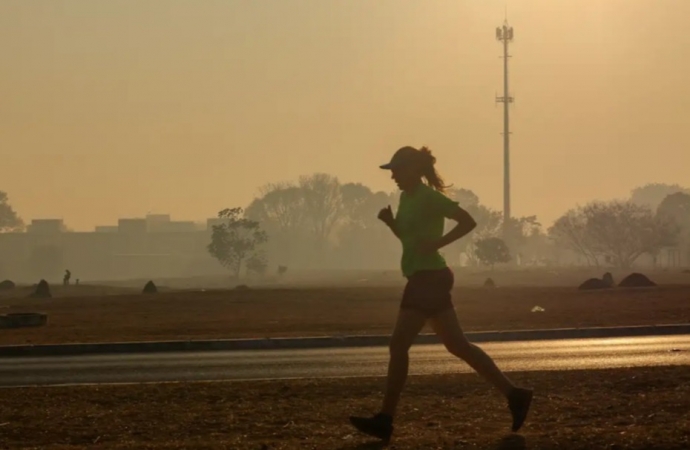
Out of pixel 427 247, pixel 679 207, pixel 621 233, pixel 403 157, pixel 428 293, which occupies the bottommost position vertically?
pixel 428 293

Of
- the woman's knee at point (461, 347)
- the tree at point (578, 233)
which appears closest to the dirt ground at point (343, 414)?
the woman's knee at point (461, 347)

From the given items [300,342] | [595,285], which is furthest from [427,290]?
[595,285]

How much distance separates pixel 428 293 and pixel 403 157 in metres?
1.10

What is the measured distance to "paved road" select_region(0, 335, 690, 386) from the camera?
14414mm

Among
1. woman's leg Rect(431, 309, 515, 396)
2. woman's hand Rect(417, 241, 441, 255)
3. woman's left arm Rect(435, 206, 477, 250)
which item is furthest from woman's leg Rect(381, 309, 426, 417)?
woman's left arm Rect(435, 206, 477, 250)

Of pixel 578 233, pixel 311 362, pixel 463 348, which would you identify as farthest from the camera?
pixel 578 233

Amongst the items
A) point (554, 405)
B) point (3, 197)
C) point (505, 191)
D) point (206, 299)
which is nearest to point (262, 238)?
point (505, 191)

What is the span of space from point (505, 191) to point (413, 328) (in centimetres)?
13478

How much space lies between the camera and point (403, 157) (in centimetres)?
926

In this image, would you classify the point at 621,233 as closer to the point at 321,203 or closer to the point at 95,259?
the point at 321,203

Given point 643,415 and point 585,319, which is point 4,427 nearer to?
point 643,415

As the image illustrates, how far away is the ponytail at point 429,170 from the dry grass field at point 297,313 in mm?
13007

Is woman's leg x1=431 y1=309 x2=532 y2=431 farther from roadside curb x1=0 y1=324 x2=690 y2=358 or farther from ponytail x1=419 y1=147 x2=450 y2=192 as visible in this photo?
roadside curb x1=0 y1=324 x2=690 y2=358

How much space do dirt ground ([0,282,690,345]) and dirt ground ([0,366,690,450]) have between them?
992 cm
